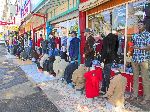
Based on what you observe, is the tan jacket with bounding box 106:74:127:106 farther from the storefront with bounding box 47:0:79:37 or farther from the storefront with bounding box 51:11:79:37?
the storefront with bounding box 51:11:79:37

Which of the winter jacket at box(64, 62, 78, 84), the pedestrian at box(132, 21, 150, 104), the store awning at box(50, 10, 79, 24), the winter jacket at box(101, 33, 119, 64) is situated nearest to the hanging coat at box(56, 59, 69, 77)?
the winter jacket at box(64, 62, 78, 84)

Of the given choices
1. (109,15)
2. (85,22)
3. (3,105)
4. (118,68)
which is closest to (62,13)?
(85,22)

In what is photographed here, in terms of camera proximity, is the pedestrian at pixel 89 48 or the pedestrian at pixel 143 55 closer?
the pedestrian at pixel 143 55

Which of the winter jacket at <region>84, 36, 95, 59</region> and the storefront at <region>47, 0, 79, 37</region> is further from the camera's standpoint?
the storefront at <region>47, 0, 79, 37</region>

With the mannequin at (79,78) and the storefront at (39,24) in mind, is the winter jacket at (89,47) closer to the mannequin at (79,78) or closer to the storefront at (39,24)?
the mannequin at (79,78)

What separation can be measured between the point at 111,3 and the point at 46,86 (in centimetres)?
331

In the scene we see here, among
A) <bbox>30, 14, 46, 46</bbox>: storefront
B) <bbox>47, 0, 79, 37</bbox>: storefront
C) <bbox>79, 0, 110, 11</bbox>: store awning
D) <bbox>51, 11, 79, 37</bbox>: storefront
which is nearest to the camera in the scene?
<bbox>79, 0, 110, 11</bbox>: store awning

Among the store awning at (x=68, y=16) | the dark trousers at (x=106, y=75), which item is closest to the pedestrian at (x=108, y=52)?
the dark trousers at (x=106, y=75)

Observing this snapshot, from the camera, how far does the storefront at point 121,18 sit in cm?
730

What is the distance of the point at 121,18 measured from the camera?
816 centimetres

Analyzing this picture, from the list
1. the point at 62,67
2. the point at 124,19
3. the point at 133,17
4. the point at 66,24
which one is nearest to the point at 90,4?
the point at 124,19

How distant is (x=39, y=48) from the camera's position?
16.1 metres

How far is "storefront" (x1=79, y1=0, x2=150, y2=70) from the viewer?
7.30 meters

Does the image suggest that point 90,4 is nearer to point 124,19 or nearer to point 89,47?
point 124,19
